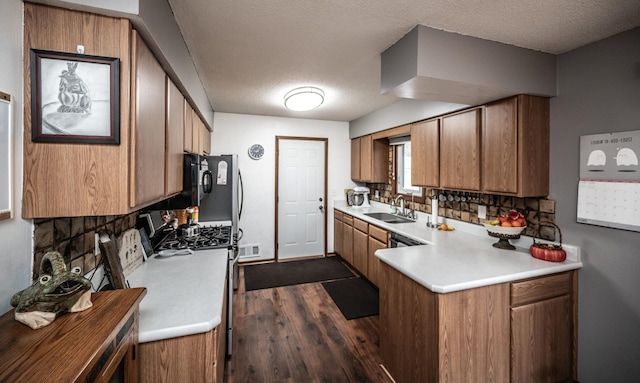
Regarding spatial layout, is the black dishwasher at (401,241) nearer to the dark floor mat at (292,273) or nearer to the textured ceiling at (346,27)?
the dark floor mat at (292,273)

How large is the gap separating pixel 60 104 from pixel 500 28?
91.1 inches

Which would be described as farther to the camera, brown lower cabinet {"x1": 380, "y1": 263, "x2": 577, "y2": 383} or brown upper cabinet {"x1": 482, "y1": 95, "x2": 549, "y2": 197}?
brown upper cabinet {"x1": 482, "y1": 95, "x2": 549, "y2": 197}

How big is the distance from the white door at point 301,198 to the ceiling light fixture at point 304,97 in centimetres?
147

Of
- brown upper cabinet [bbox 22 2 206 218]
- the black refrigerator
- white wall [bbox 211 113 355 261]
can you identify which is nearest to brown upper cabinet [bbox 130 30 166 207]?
brown upper cabinet [bbox 22 2 206 218]

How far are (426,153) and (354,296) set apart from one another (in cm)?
187

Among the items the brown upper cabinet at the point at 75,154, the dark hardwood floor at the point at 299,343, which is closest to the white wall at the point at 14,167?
the brown upper cabinet at the point at 75,154

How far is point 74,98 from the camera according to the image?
3.30 feet

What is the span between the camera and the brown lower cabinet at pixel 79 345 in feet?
1.99

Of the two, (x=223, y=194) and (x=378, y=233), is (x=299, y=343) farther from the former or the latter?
(x=223, y=194)

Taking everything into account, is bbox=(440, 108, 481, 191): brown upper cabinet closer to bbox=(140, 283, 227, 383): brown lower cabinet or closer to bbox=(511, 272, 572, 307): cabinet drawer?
bbox=(511, 272, 572, 307): cabinet drawer

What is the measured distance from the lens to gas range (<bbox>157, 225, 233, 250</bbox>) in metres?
2.24

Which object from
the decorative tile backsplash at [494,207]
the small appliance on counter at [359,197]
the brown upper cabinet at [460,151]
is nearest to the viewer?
the decorative tile backsplash at [494,207]

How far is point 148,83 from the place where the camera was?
125 centimetres

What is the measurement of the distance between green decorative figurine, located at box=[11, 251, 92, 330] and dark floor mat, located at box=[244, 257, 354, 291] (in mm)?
2688
